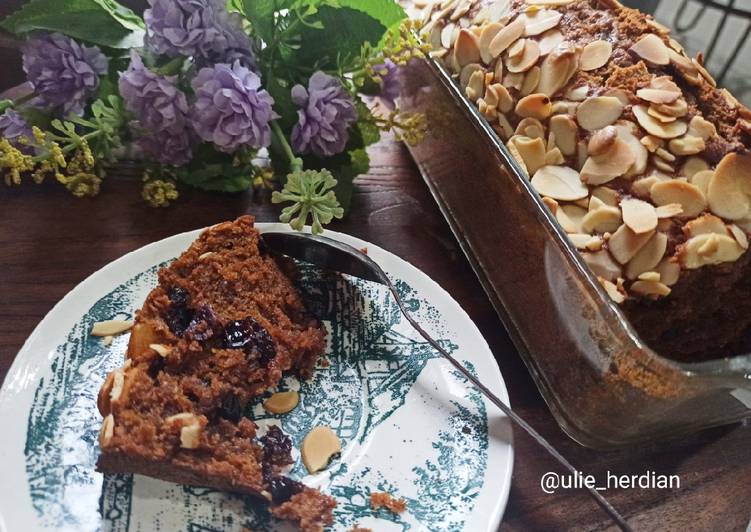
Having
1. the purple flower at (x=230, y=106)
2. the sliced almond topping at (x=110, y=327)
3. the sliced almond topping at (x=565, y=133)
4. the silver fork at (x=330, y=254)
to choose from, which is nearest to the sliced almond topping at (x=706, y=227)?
the sliced almond topping at (x=565, y=133)

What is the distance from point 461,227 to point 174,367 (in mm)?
619

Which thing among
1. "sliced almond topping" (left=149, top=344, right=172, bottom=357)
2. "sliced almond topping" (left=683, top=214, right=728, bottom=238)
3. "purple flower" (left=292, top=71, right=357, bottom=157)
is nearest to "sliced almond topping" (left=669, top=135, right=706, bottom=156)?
"sliced almond topping" (left=683, top=214, right=728, bottom=238)

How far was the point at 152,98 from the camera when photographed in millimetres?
1122

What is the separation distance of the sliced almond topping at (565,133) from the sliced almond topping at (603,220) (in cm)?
13

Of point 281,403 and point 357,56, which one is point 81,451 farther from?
point 357,56

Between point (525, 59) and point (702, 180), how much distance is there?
1.17 feet

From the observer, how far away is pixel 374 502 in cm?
81

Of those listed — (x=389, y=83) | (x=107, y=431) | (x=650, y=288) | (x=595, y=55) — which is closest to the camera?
(x=107, y=431)

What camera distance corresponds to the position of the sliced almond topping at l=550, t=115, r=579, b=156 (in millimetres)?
1012

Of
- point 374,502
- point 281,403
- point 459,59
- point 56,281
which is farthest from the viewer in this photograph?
point 459,59

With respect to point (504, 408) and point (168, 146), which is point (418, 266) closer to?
point (504, 408)

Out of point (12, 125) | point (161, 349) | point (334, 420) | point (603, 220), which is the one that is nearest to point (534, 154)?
point (603, 220)

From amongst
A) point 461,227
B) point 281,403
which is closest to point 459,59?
point 461,227

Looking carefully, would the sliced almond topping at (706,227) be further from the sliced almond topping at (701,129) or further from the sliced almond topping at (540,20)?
the sliced almond topping at (540,20)
